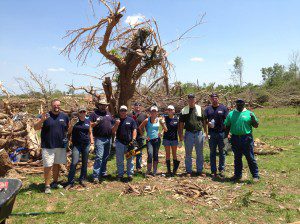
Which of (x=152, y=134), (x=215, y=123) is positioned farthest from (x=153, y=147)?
(x=215, y=123)

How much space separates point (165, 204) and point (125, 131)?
2.13 m

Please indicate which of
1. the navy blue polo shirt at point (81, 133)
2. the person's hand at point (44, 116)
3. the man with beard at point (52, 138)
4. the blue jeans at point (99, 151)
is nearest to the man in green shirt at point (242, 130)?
the blue jeans at point (99, 151)

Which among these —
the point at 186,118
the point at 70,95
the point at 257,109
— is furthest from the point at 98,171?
the point at 257,109

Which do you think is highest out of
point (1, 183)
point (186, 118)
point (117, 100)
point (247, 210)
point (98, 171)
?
point (117, 100)

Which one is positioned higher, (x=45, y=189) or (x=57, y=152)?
(x=57, y=152)

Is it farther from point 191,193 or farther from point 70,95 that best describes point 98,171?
point 70,95

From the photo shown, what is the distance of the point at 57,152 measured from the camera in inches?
245

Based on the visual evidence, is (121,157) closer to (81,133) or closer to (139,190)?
(139,190)

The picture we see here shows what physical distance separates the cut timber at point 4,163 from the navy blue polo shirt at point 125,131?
287cm

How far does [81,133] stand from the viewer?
6.44m

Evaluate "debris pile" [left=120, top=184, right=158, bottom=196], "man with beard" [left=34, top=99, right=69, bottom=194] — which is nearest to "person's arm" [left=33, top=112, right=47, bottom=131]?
"man with beard" [left=34, top=99, right=69, bottom=194]

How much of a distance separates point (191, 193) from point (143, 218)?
1.42m

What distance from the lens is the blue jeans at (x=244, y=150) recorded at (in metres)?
6.78

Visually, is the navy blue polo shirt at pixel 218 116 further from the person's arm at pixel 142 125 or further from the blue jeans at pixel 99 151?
the blue jeans at pixel 99 151
